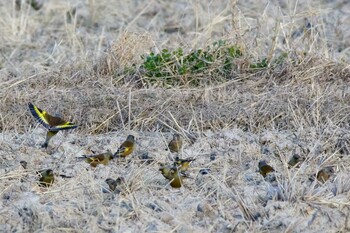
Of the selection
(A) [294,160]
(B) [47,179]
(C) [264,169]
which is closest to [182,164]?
(C) [264,169]

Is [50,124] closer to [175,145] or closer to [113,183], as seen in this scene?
[175,145]

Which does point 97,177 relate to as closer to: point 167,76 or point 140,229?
point 140,229

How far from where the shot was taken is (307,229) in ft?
19.5

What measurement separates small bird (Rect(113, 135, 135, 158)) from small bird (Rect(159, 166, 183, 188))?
444 mm

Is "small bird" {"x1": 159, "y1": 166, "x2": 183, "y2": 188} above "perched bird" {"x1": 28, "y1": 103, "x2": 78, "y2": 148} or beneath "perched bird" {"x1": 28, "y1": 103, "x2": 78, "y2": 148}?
above

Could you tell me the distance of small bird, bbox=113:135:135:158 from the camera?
6.91 metres

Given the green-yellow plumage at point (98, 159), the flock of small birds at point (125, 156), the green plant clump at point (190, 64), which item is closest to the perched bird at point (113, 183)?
the flock of small birds at point (125, 156)

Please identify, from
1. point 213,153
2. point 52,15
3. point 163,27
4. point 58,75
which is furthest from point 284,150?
point 52,15

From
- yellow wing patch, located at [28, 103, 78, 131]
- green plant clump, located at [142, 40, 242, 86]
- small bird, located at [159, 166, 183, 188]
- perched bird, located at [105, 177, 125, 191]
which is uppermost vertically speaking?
perched bird, located at [105, 177, 125, 191]

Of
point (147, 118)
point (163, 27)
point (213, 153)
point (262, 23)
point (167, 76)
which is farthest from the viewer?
point (163, 27)

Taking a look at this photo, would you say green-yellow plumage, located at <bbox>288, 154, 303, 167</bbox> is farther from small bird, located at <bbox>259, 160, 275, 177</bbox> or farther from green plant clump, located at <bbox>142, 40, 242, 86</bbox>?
green plant clump, located at <bbox>142, 40, 242, 86</bbox>

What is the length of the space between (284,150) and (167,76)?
5.81ft

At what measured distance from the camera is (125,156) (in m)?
7.02

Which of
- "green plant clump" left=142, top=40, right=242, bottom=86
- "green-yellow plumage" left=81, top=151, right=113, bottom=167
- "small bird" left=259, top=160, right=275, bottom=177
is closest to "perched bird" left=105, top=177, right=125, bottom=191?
"green-yellow plumage" left=81, top=151, right=113, bottom=167
